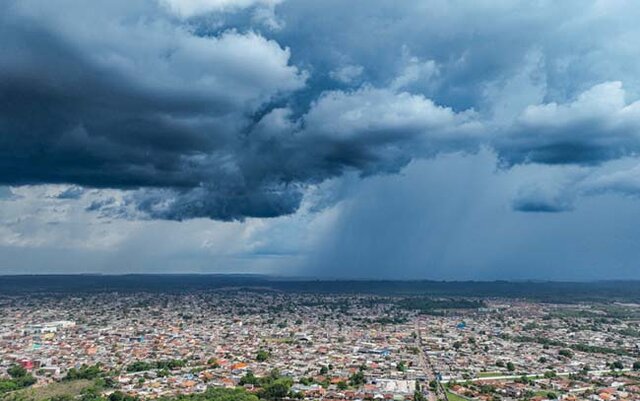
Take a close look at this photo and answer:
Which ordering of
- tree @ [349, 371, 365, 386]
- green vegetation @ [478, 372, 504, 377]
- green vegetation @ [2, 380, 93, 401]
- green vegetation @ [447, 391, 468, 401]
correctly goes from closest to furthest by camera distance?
green vegetation @ [2, 380, 93, 401] → green vegetation @ [447, 391, 468, 401] → tree @ [349, 371, 365, 386] → green vegetation @ [478, 372, 504, 377]

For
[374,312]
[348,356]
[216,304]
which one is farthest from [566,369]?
[216,304]

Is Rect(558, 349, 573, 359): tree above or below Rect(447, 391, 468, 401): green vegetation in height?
above

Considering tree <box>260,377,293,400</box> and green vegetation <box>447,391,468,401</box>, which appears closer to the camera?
tree <box>260,377,293,400</box>

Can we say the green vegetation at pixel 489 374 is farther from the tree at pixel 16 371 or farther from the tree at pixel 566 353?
the tree at pixel 16 371

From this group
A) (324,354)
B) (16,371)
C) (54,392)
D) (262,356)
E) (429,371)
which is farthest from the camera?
(324,354)

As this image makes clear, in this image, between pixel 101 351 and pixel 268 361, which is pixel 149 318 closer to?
pixel 101 351

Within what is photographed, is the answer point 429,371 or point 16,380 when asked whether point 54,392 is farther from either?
point 429,371

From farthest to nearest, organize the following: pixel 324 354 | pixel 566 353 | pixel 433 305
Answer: pixel 433 305
pixel 566 353
pixel 324 354

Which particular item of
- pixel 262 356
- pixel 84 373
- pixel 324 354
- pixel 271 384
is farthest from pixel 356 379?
pixel 84 373

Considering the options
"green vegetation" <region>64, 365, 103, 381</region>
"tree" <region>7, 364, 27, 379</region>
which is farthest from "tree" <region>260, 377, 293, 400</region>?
"tree" <region>7, 364, 27, 379</region>

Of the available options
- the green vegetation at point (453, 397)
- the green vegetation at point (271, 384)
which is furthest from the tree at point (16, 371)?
the green vegetation at point (453, 397)

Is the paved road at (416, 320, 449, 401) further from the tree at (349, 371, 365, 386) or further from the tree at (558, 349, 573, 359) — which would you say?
the tree at (558, 349, 573, 359)
